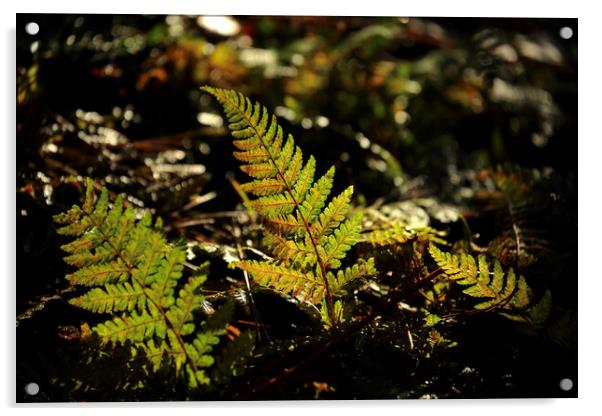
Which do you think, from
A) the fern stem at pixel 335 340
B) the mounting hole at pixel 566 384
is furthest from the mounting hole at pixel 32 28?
the mounting hole at pixel 566 384

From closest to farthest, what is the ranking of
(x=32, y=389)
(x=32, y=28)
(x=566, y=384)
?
(x=32, y=389) → (x=566, y=384) → (x=32, y=28)

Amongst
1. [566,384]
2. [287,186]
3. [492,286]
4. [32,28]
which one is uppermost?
[32,28]

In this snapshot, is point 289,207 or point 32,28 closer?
point 289,207

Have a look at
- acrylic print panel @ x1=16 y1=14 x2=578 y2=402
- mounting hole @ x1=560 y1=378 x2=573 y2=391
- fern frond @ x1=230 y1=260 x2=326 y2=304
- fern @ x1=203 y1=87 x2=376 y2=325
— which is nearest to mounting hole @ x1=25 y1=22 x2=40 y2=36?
acrylic print panel @ x1=16 y1=14 x2=578 y2=402

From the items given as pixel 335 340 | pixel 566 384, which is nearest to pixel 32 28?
pixel 335 340

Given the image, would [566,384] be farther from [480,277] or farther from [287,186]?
[287,186]

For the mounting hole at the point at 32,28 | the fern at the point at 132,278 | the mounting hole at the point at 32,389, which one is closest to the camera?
the fern at the point at 132,278

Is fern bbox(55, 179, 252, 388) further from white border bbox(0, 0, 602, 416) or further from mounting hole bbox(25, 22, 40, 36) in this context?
mounting hole bbox(25, 22, 40, 36)
